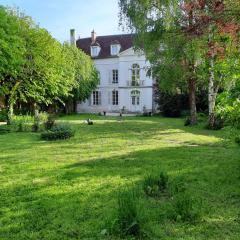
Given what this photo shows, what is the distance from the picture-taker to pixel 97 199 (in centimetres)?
710

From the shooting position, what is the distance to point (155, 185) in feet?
24.3

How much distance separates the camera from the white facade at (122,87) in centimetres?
5084

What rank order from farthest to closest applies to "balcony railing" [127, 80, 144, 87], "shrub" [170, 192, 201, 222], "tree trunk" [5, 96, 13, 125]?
"balcony railing" [127, 80, 144, 87]
"tree trunk" [5, 96, 13, 125]
"shrub" [170, 192, 201, 222]

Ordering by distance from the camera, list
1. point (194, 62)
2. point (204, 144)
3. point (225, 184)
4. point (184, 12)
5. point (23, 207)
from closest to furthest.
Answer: point (23, 207), point (225, 184), point (204, 144), point (184, 12), point (194, 62)

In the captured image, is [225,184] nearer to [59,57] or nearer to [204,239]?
[204,239]

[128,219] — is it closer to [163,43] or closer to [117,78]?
[163,43]

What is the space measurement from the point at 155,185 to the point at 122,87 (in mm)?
45636

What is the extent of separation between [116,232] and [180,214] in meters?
1.11

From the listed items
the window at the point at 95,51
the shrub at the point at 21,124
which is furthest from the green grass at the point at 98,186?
the window at the point at 95,51

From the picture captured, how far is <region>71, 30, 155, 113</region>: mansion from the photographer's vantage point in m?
51.0

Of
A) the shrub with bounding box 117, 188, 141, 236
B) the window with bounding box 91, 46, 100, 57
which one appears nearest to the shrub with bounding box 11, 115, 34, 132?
the shrub with bounding box 117, 188, 141, 236

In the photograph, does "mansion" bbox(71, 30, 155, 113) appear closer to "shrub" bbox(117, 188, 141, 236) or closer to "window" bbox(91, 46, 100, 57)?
"window" bbox(91, 46, 100, 57)

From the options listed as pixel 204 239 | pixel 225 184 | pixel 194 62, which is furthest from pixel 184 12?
pixel 204 239

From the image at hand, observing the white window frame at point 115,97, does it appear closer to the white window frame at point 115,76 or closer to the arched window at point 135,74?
the white window frame at point 115,76
